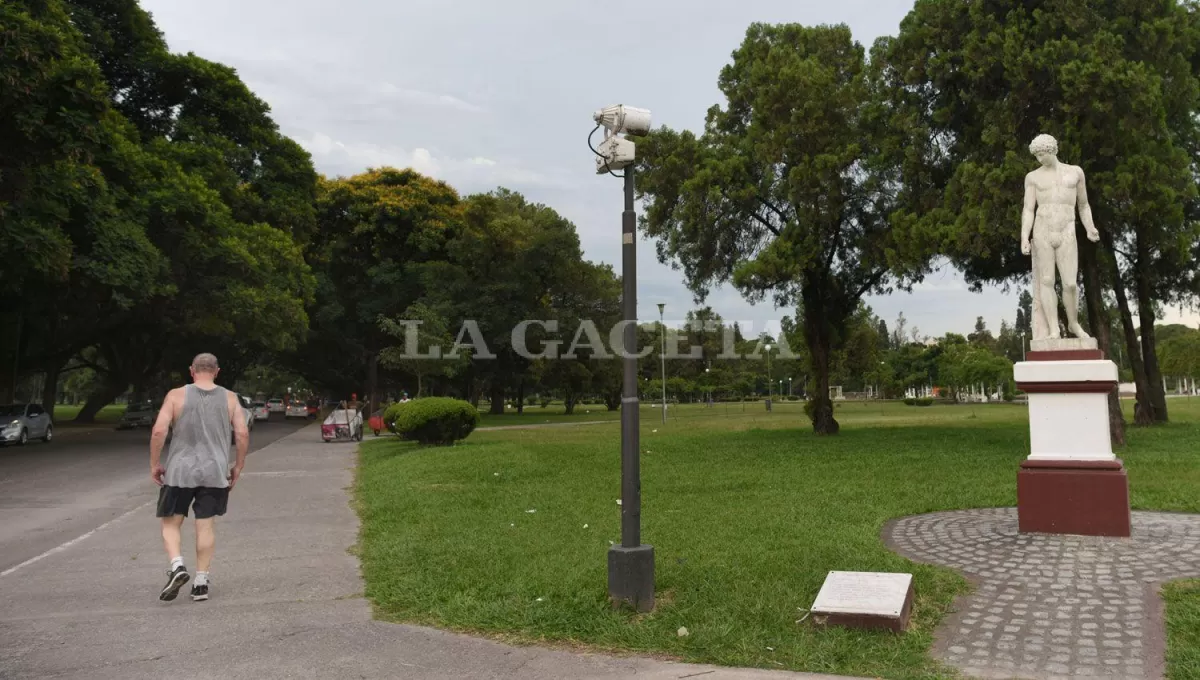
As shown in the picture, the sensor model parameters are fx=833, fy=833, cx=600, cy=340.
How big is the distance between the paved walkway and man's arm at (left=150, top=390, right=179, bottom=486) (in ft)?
3.04

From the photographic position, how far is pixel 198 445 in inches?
237

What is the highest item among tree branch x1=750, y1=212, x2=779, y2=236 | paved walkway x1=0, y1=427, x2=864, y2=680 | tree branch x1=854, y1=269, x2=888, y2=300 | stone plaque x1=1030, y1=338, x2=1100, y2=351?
tree branch x1=750, y1=212, x2=779, y2=236

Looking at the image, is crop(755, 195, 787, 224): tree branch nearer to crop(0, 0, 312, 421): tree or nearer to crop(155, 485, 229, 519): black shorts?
crop(0, 0, 312, 421): tree

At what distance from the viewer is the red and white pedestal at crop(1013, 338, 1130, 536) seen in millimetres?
7367

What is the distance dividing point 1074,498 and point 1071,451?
0.48 meters

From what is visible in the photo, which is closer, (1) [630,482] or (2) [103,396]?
(1) [630,482]

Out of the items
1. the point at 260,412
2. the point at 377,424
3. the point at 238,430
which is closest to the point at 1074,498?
the point at 238,430

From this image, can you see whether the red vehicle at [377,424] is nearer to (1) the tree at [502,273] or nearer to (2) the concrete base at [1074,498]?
(1) the tree at [502,273]

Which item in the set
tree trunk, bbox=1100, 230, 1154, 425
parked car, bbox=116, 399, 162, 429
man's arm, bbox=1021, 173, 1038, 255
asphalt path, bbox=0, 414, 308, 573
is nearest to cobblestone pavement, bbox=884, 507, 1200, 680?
man's arm, bbox=1021, 173, 1038, 255

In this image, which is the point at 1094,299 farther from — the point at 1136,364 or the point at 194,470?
the point at 194,470

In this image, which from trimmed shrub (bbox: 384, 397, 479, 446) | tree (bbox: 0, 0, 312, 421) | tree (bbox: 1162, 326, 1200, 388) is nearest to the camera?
tree (bbox: 0, 0, 312, 421)

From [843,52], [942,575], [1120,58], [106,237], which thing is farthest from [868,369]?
[942,575]

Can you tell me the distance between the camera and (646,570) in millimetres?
5422

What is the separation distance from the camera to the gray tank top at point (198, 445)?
595 centimetres
